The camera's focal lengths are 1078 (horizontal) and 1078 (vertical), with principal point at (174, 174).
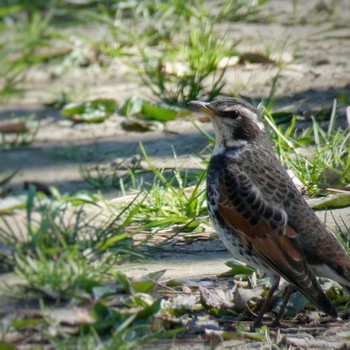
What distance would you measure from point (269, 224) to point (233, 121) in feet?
3.09

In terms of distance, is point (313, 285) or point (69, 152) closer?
point (313, 285)

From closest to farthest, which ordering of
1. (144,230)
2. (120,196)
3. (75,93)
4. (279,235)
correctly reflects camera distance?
1. (279,235)
2. (144,230)
3. (120,196)
4. (75,93)

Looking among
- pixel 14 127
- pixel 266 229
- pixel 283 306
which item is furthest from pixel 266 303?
pixel 14 127

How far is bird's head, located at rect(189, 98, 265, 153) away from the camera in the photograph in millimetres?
6680

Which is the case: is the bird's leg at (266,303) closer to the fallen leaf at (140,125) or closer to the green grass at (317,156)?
the green grass at (317,156)

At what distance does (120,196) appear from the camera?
26.1 ft

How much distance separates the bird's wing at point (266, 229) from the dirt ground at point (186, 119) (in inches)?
30.9

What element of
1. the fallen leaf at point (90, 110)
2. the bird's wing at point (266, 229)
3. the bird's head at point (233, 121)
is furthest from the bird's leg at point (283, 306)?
the fallen leaf at point (90, 110)

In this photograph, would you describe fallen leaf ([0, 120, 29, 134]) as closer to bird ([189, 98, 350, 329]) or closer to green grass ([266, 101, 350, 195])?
green grass ([266, 101, 350, 195])

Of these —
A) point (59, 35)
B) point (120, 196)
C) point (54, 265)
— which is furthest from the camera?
point (59, 35)

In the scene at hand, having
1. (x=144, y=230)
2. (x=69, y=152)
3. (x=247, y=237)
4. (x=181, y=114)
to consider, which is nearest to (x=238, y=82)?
(x=181, y=114)

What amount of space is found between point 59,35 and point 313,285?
680 centimetres

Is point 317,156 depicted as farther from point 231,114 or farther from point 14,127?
point 14,127

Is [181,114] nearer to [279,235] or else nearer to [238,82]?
[238,82]
